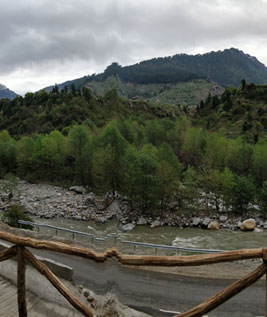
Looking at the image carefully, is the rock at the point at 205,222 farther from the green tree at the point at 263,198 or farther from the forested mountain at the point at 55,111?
the forested mountain at the point at 55,111

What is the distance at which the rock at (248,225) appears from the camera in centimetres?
2355

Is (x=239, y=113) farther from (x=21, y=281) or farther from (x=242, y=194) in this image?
(x=21, y=281)

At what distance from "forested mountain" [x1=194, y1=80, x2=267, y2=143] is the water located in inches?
1506

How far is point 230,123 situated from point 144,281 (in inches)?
2874

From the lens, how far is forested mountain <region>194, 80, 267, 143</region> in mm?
63906

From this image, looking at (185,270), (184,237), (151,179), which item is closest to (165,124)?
(151,179)

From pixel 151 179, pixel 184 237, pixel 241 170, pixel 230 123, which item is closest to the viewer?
pixel 184 237

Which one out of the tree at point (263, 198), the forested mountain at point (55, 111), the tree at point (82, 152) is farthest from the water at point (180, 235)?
Answer: the forested mountain at point (55, 111)

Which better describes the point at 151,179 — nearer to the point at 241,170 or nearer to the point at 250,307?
the point at 241,170

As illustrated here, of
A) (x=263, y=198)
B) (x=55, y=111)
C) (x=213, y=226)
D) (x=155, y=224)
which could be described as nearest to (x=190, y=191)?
(x=213, y=226)

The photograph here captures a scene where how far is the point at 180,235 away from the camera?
22.3m

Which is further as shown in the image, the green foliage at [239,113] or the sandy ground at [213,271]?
the green foliage at [239,113]

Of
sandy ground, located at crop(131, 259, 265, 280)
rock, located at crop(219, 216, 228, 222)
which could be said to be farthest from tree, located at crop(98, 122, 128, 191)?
sandy ground, located at crop(131, 259, 265, 280)

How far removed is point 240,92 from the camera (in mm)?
90625
